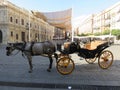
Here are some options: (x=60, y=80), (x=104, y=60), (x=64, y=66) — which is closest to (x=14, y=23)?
(x=104, y=60)

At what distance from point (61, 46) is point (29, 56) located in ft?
4.38

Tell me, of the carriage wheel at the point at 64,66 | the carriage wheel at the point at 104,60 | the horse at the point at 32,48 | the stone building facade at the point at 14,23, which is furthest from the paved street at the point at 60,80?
the stone building facade at the point at 14,23

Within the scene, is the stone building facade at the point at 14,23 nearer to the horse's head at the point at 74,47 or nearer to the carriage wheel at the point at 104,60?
the carriage wheel at the point at 104,60

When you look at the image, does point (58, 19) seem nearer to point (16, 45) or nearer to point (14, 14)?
point (16, 45)

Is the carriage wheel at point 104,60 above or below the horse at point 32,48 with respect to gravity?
below

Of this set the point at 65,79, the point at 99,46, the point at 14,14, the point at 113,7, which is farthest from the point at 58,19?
the point at 113,7

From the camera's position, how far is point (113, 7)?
10312 centimetres

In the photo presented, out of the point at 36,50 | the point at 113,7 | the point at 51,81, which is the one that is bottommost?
the point at 51,81

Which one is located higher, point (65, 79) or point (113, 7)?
point (113, 7)

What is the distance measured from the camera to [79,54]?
11336mm

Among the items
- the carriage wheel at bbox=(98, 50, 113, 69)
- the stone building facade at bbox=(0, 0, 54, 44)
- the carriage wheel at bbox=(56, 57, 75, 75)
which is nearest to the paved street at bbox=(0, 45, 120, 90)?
the carriage wheel at bbox=(56, 57, 75, 75)

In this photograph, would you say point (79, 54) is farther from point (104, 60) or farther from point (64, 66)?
point (64, 66)

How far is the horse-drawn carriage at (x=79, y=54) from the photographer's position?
33.6 ft

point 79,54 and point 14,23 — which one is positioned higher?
point 14,23
